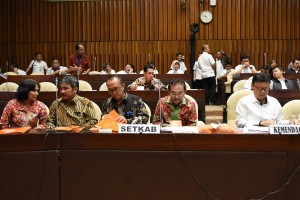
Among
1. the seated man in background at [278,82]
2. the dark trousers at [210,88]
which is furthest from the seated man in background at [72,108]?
the dark trousers at [210,88]

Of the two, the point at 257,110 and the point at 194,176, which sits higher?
the point at 257,110

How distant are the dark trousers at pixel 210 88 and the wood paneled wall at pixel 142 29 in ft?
9.18

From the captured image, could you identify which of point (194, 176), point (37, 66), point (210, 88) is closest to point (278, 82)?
point (210, 88)

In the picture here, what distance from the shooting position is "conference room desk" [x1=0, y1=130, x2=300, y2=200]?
2.34 meters

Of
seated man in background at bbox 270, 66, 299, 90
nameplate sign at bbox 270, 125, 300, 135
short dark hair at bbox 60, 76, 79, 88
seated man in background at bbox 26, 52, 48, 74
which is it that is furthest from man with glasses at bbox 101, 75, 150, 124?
seated man in background at bbox 26, 52, 48, 74

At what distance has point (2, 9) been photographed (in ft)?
40.3

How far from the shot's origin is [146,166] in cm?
240

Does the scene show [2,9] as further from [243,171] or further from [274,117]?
[243,171]

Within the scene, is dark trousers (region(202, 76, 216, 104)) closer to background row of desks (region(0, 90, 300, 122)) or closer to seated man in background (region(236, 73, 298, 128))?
background row of desks (region(0, 90, 300, 122))

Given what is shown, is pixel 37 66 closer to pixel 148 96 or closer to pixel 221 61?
pixel 221 61

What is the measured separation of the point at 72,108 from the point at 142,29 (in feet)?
27.7

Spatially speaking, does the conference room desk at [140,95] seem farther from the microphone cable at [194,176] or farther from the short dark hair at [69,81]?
the microphone cable at [194,176]

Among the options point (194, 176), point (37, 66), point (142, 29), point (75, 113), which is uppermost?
point (142, 29)

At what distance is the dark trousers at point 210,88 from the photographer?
9.00 meters
